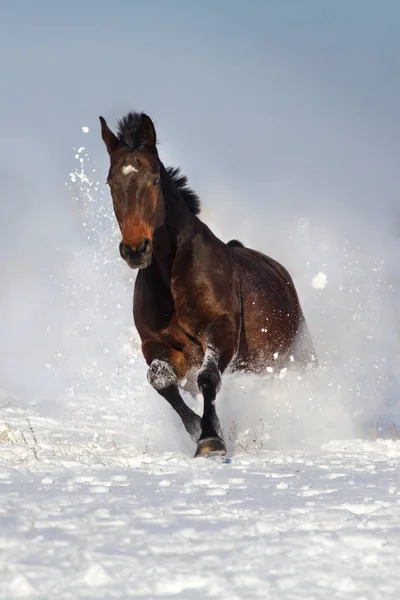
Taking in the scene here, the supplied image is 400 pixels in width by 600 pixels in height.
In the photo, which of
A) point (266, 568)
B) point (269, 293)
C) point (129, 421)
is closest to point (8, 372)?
point (129, 421)

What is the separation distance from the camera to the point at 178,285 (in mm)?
6938

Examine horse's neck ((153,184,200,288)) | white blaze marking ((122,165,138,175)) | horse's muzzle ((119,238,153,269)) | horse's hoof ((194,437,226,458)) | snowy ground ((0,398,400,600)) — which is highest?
white blaze marking ((122,165,138,175))

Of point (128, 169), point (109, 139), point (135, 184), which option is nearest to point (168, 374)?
point (135, 184)

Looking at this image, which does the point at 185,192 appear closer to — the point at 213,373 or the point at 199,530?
the point at 213,373

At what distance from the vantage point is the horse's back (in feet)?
25.8

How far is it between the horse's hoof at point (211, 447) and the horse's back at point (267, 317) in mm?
1951

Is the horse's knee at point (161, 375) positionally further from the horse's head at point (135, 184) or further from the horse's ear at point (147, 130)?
the horse's ear at point (147, 130)

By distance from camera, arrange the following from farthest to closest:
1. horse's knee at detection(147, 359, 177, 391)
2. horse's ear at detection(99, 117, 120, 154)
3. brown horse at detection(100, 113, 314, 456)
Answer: horse's knee at detection(147, 359, 177, 391)
horse's ear at detection(99, 117, 120, 154)
brown horse at detection(100, 113, 314, 456)

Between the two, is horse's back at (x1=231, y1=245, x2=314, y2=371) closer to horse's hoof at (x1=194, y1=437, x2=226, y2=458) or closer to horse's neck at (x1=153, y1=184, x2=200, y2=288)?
horse's neck at (x1=153, y1=184, x2=200, y2=288)

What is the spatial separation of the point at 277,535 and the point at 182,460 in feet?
7.68

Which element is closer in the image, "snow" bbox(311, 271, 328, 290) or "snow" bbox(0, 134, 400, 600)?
"snow" bbox(0, 134, 400, 600)

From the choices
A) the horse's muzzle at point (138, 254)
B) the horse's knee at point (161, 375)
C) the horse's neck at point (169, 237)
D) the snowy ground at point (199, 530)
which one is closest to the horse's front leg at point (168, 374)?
the horse's knee at point (161, 375)

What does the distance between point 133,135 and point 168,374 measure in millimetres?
2175

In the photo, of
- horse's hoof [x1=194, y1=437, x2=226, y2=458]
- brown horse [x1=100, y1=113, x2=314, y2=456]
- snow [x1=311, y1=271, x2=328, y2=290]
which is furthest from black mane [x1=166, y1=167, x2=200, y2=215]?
snow [x1=311, y1=271, x2=328, y2=290]
